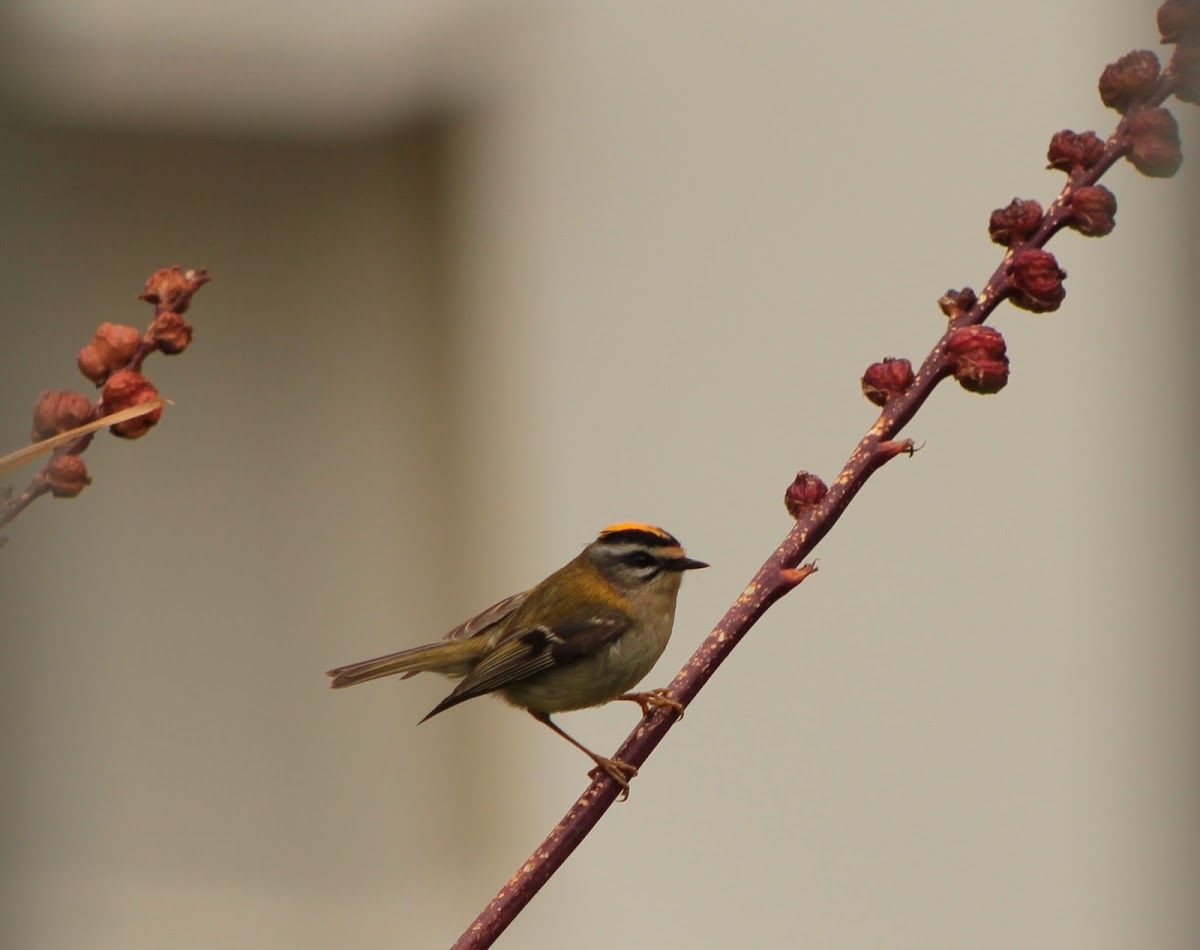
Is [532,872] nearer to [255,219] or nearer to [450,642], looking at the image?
[450,642]

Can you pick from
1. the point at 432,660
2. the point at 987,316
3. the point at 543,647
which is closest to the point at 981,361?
the point at 987,316

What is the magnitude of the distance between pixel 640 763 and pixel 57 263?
447cm

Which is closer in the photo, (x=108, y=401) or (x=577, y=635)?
(x=108, y=401)

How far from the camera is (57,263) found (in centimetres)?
486

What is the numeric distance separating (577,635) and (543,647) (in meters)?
0.05

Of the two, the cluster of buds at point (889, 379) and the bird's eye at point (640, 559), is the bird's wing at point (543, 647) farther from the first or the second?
the cluster of buds at point (889, 379)

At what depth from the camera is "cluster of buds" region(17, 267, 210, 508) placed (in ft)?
2.42

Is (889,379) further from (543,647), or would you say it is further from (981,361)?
(543,647)

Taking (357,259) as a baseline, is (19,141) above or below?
above

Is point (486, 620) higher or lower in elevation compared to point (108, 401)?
lower

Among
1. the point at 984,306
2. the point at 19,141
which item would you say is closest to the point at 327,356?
the point at 19,141

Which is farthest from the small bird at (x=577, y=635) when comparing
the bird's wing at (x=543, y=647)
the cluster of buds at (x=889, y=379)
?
the cluster of buds at (x=889, y=379)

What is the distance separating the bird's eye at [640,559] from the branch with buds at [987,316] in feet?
3.26

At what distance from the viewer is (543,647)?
182 centimetres
